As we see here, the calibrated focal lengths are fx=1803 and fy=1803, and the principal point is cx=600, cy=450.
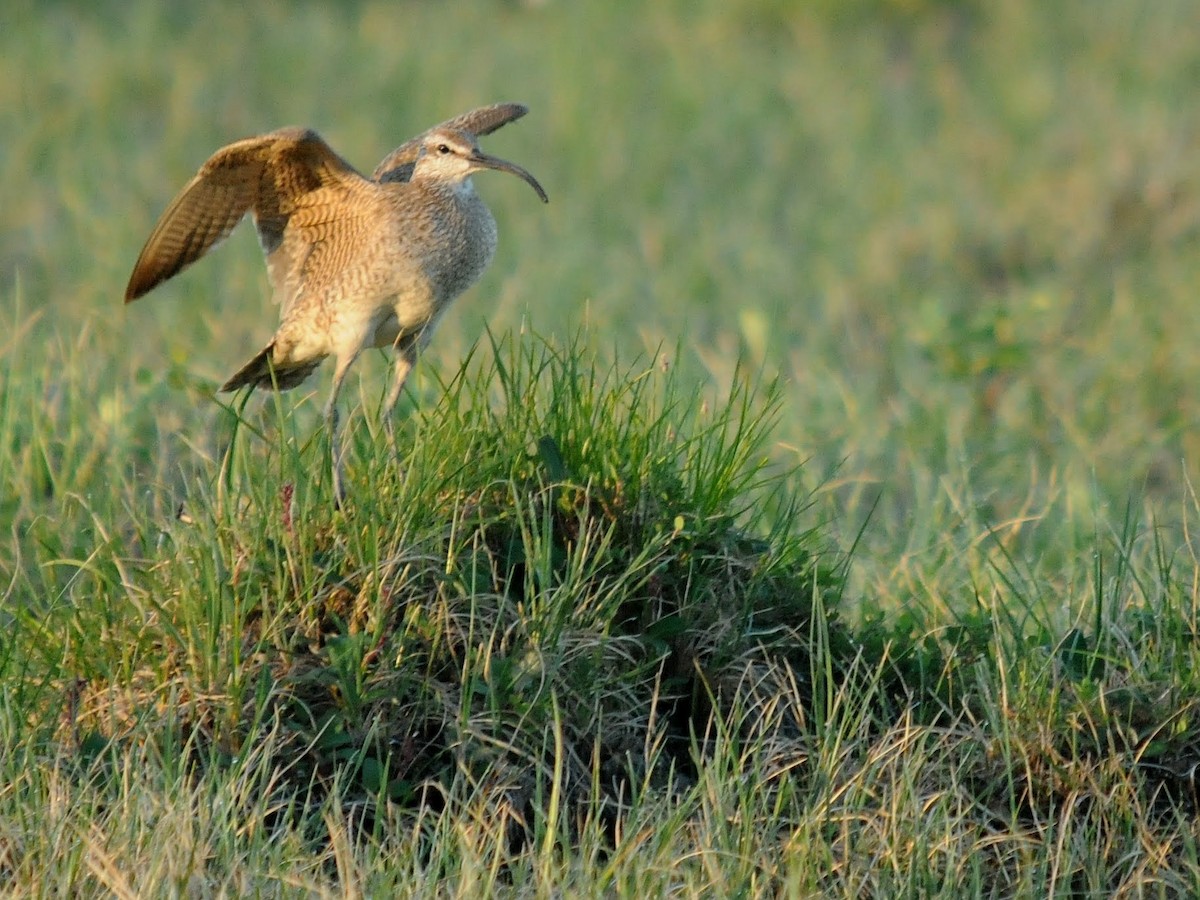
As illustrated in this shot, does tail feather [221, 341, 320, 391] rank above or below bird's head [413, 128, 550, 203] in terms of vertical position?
below

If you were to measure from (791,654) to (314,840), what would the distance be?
1.25 meters

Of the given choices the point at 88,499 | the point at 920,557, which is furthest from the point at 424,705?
the point at 920,557

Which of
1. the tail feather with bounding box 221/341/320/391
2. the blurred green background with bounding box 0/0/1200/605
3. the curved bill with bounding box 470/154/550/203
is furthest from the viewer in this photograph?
the blurred green background with bounding box 0/0/1200/605

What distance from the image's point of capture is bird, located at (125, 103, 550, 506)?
466cm

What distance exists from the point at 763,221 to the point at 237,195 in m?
4.71

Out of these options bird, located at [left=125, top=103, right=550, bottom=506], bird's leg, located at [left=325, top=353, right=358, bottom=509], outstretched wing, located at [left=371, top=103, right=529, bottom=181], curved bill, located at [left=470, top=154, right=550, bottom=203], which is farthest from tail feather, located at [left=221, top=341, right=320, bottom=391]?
curved bill, located at [left=470, top=154, right=550, bottom=203]

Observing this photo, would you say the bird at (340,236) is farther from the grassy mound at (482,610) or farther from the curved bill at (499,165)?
the grassy mound at (482,610)

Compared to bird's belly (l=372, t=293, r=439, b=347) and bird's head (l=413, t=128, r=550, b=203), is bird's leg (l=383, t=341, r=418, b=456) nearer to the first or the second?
bird's belly (l=372, t=293, r=439, b=347)

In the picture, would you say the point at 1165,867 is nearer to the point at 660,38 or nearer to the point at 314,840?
the point at 314,840

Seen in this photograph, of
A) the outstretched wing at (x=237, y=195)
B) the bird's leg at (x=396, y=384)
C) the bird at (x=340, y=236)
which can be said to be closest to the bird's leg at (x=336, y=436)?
the bird at (x=340, y=236)

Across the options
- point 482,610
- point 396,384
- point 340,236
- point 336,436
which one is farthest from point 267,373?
point 482,610

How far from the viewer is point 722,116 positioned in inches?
404

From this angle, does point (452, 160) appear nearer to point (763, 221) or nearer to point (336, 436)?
point (336, 436)

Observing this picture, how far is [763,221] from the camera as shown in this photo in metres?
9.17
